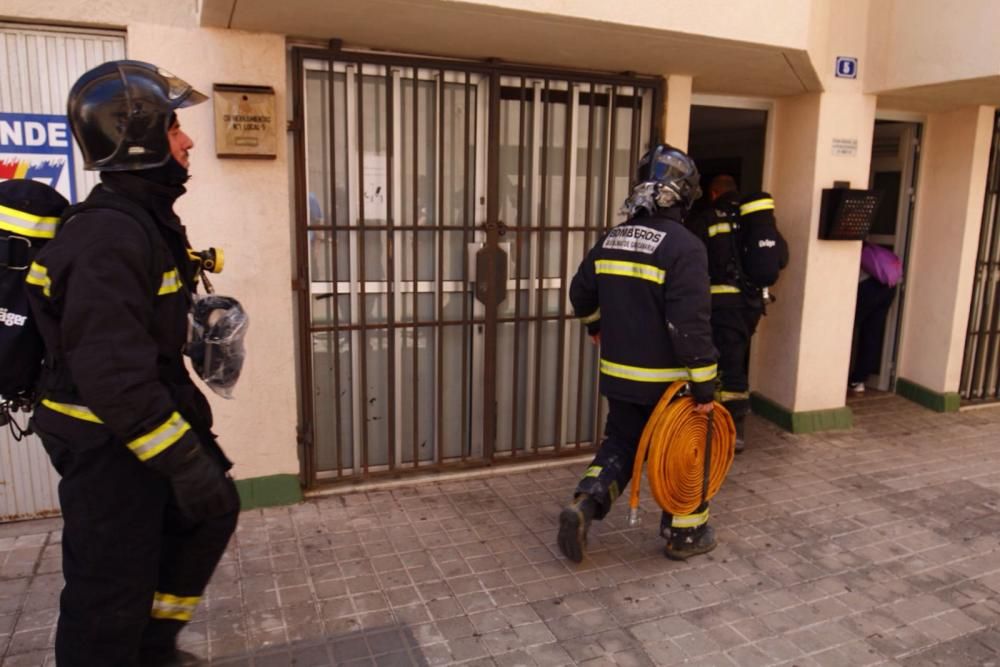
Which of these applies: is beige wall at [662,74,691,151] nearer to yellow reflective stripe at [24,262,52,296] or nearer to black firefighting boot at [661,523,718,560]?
black firefighting boot at [661,523,718,560]

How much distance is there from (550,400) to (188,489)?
323cm

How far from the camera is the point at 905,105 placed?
5.97m

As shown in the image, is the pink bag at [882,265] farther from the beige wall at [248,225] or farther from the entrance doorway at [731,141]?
the beige wall at [248,225]

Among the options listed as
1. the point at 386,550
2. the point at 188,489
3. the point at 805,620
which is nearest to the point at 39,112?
the point at 188,489

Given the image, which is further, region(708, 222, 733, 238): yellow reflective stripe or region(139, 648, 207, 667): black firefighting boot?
region(708, 222, 733, 238): yellow reflective stripe

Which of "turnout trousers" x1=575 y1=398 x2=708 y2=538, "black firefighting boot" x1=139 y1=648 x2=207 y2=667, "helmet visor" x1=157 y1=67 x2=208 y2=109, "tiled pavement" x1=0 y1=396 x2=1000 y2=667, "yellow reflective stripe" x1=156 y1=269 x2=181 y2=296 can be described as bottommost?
"tiled pavement" x1=0 y1=396 x2=1000 y2=667

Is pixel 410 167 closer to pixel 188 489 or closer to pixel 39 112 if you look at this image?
pixel 39 112

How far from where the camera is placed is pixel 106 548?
7.51ft

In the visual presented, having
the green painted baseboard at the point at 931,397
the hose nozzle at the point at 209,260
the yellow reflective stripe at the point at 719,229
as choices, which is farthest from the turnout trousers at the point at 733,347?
the hose nozzle at the point at 209,260

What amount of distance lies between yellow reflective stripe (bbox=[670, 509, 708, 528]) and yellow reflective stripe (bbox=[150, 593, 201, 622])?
2298 millimetres

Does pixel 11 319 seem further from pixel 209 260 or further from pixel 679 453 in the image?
pixel 679 453

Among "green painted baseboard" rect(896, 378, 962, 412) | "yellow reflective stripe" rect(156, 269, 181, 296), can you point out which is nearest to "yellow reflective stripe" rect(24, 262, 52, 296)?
"yellow reflective stripe" rect(156, 269, 181, 296)

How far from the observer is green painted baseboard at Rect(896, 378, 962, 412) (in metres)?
6.49

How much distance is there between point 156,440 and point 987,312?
692cm
